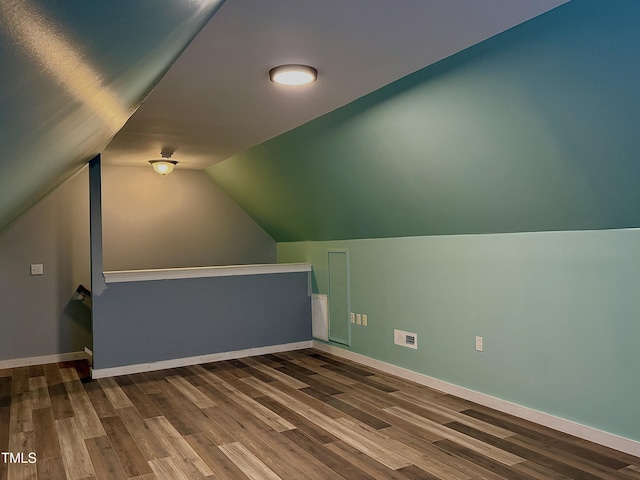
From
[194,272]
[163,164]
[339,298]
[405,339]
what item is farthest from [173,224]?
[405,339]

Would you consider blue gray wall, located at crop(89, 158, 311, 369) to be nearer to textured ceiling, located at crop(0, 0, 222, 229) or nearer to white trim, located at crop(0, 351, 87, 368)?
white trim, located at crop(0, 351, 87, 368)

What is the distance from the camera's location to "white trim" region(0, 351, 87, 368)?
5.36m

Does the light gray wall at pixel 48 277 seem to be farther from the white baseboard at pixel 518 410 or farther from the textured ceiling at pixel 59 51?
the textured ceiling at pixel 59 51

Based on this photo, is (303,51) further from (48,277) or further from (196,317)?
(48,277)

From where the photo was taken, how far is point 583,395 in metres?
3.17

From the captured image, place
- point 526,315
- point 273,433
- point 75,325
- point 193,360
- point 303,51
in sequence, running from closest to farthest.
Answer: point 303,51 < point 273,433 < point 526,315 < point 193,360 < point 75,325

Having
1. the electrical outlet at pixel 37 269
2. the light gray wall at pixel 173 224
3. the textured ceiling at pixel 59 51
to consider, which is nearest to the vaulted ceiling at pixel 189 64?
the textured ceiling at pixel 59 51

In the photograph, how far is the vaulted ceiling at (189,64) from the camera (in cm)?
70

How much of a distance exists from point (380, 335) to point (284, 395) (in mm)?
1212

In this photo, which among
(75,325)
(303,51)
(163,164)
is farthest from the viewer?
(75,325)

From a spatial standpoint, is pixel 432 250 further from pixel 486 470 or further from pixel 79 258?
pixel 79 258

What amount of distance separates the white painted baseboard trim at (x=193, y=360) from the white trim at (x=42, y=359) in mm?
996

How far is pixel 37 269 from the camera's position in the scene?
5520mm

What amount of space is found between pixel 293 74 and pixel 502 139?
A: 1.29 m
